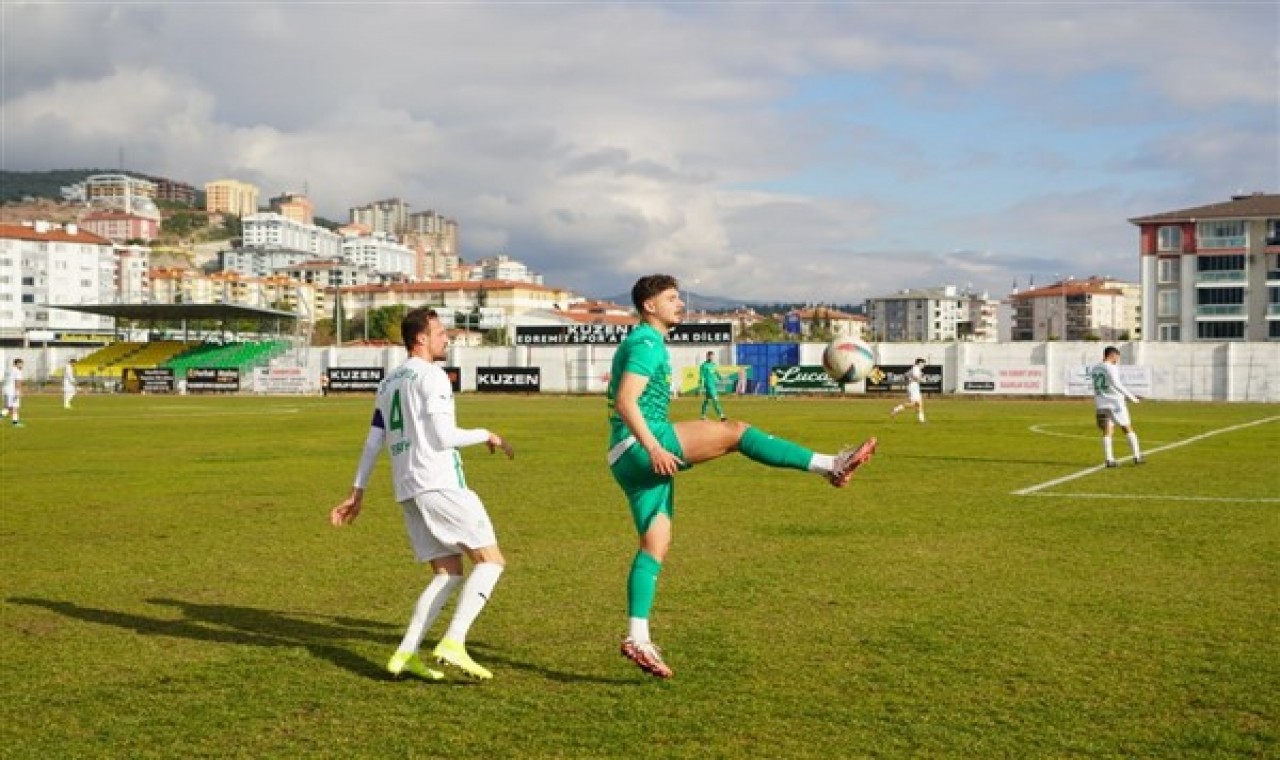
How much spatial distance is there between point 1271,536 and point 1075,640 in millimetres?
5922

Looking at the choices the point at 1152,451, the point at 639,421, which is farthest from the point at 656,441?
the point at 1152,451

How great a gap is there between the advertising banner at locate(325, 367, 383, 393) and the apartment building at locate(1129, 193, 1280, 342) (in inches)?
2890

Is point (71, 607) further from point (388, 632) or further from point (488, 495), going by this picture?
point (488, 495)

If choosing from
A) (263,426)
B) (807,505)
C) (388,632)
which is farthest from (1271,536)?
(263,426)

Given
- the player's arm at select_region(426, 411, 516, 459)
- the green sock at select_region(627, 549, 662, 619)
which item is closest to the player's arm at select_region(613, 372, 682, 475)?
the green sock at select_region(627, 549, 662, 619)

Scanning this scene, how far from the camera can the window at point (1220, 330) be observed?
371 ft

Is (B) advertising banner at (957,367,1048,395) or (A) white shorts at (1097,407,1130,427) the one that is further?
(B) advertising banner at (957,367,1048,395)

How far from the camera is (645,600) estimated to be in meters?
7.11

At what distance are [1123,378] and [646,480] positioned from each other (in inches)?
2378

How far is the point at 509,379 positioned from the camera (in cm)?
7812

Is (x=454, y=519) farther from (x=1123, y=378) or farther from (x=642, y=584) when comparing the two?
(x=1123, y=378)

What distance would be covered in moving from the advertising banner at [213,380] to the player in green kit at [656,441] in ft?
248

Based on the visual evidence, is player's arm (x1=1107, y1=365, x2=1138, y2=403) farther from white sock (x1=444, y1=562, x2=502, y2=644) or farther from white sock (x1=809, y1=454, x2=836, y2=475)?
white sock (x1=444, y1=562, x2=502, y2=644)

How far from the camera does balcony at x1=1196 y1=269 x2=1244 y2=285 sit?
4466 inches
